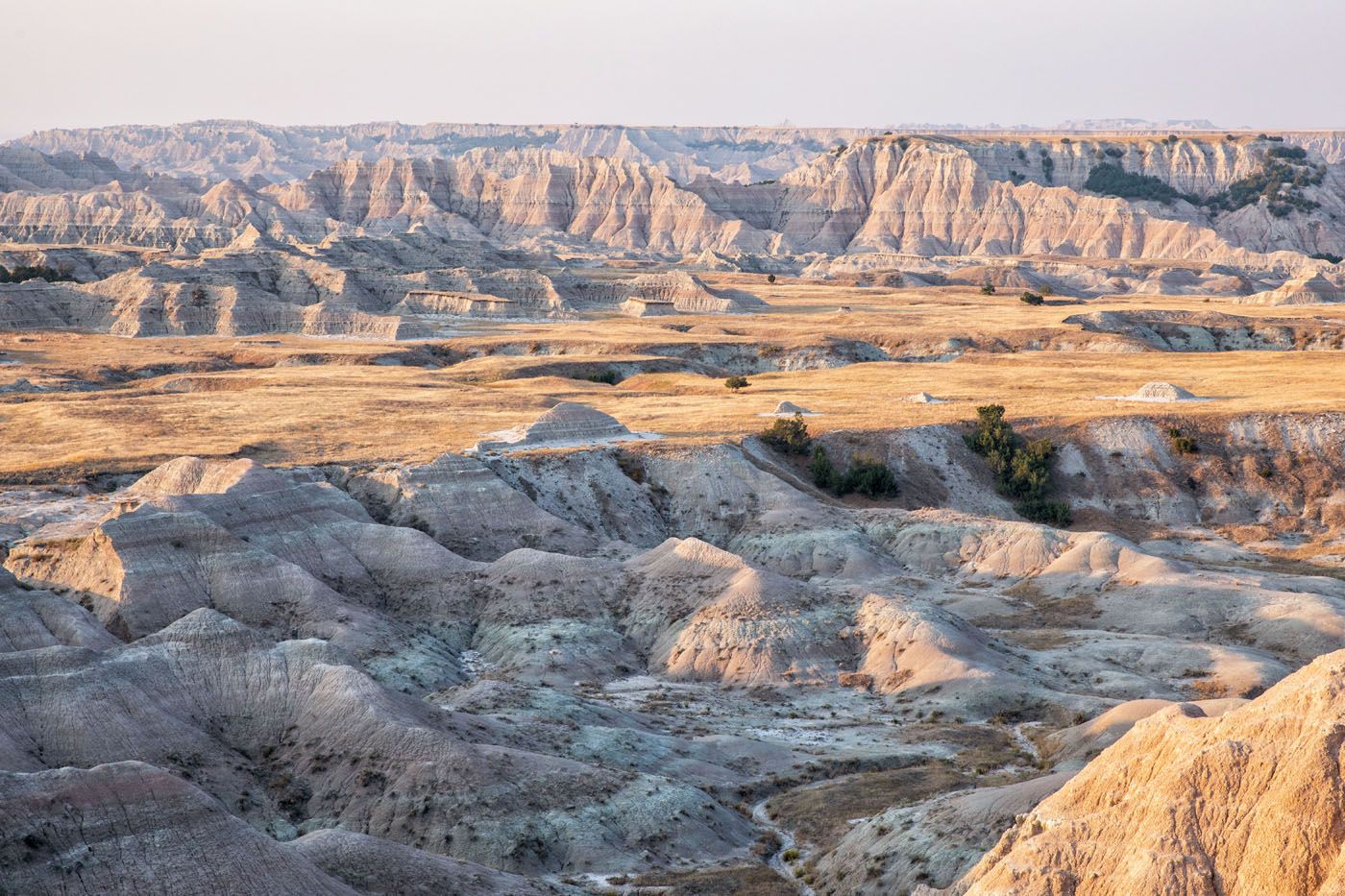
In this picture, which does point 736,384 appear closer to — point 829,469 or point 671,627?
point 829,469

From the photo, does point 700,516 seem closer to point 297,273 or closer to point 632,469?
point 632,469

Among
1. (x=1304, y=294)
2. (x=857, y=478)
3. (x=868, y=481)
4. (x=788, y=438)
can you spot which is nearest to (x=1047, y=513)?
(x=868, y=481)

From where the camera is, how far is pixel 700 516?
6331cm

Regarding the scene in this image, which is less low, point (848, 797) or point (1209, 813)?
point (1209, 813)

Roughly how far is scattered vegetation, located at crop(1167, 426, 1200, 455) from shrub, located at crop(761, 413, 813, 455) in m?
20.4

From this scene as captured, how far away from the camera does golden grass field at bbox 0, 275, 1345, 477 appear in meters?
69.2

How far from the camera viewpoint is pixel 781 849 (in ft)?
110

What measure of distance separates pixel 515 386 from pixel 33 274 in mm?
79684

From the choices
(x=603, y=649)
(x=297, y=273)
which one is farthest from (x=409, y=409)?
(x=297, y=273)

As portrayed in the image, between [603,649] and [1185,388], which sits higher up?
[1185,388]

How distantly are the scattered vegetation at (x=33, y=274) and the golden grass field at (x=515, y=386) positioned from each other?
2502 cm

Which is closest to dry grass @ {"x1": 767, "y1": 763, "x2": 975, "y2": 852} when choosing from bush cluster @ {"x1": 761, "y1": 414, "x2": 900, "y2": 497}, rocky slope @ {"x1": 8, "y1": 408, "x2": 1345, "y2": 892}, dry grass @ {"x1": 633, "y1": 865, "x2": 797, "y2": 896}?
rocky slope @ {"x1": 8, "y1": 408, "x2": 1345, "y2": 892}

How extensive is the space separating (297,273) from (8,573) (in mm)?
107640

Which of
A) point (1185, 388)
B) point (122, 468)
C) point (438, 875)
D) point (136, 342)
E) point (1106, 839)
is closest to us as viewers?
point (1106, 839)
